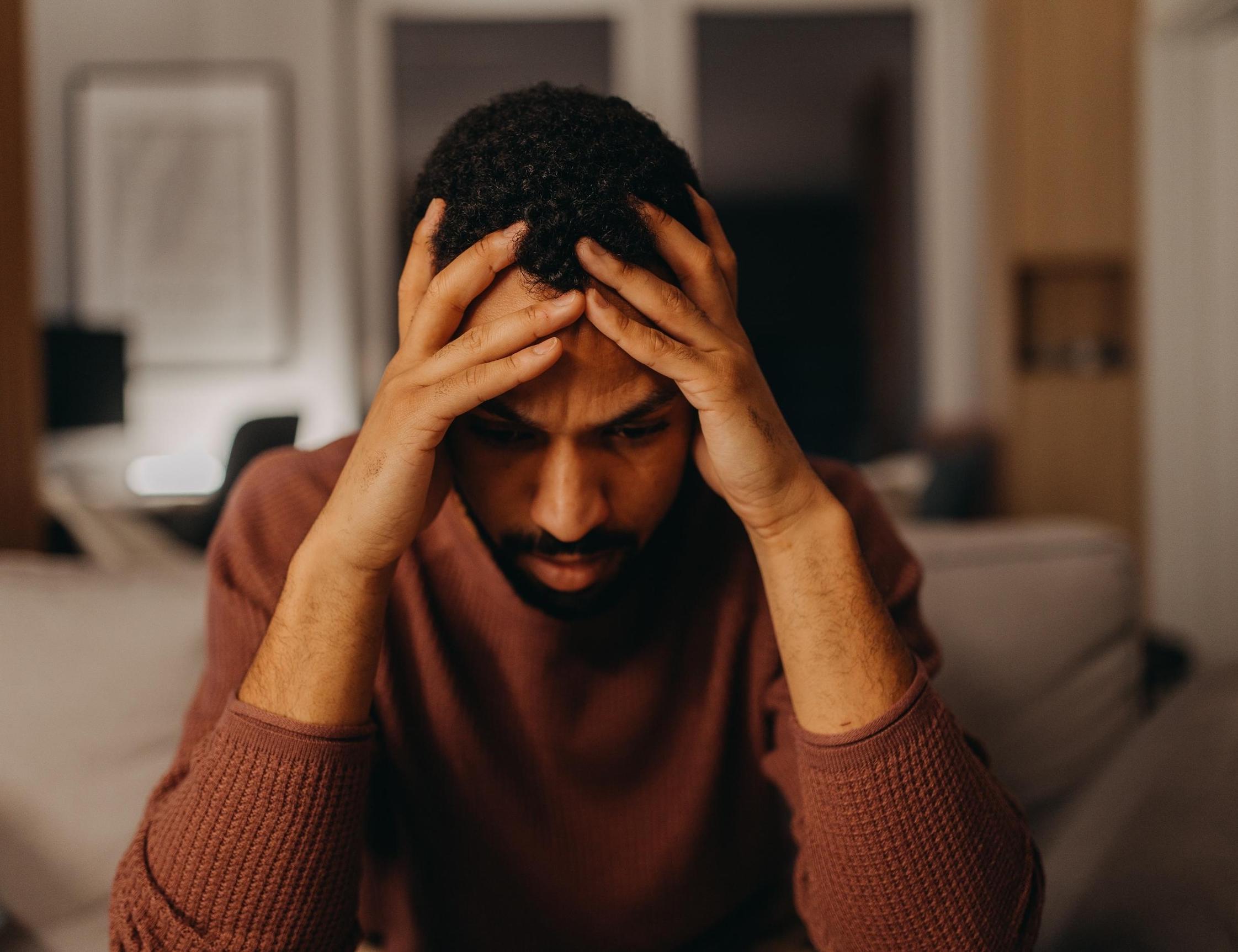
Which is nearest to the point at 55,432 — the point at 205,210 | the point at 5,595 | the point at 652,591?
the point at 205,210

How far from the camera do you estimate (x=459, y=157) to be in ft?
2.64

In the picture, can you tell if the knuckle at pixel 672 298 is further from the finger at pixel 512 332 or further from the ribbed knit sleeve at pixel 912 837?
the ribbed knit sleeve at pixel 912 837

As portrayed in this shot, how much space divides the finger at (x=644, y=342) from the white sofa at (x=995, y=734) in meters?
0.62

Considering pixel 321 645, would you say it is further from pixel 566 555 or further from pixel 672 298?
pixel 672 298

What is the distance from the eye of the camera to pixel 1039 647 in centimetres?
127

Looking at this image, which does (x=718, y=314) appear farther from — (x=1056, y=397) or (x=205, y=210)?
(x=205, y=210)

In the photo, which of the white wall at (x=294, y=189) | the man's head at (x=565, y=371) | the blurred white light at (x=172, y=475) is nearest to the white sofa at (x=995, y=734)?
the man's head at (x=565, y=371)

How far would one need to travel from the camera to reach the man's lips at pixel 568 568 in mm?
826

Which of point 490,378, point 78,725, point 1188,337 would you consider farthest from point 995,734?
point 1188,337

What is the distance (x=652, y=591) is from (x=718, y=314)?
0.33m

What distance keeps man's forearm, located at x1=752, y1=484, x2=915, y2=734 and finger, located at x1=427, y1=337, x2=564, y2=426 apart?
0.83 feet

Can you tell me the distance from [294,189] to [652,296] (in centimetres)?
347

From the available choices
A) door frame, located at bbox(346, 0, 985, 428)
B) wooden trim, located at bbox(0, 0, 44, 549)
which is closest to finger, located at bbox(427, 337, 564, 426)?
wooden trim, located at bbox(0, 0, 44, 549)

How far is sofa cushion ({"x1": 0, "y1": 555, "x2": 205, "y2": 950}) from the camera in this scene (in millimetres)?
951
